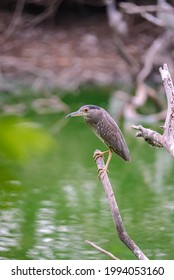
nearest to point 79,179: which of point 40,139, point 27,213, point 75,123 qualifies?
point 27,213

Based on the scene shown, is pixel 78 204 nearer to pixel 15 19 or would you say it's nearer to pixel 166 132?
pixel 166 132

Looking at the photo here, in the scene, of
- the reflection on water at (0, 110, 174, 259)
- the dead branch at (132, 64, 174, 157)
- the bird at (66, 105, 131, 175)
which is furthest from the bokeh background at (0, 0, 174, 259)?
the dead branch at (132, 64, 174, 157)

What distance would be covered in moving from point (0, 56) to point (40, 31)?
3.13 feet

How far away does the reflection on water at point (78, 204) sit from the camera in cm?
466

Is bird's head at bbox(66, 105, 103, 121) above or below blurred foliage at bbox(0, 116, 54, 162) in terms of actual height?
below

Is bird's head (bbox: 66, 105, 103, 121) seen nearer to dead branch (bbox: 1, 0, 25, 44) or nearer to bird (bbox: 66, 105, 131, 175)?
bird (bbox: 66, 105, 131, 175)

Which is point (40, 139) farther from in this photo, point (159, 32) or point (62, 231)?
point (159, 32)

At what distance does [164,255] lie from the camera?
14.8ft

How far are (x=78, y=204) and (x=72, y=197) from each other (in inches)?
6.8

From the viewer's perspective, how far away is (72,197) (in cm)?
557

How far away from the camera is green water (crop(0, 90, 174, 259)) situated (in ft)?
15.3

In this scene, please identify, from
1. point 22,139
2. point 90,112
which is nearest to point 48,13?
point 22,139

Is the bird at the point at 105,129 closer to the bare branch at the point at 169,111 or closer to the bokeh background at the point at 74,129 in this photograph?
the bare branch at the point at 169,111

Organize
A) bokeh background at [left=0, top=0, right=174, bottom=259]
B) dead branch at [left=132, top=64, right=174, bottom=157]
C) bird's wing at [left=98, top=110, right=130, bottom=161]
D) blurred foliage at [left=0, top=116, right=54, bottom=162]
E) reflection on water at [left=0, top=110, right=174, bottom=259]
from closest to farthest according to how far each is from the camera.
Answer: dead branch at [left=132, top=64, right=174, bottom=157] → bird's wing at [left=98, top=110, right=130, bottom=161] → reflection on water at [left=0, top=110, right=174, bottom=259] → bokeh background at [left=0, top=0, right=174, bottom=259] → blurred foliage at [left=0, top=116, right=54, bottom=162]
